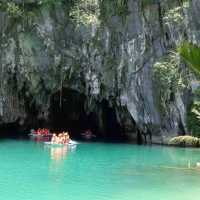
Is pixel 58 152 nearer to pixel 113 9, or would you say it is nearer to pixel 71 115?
pixel 113 9

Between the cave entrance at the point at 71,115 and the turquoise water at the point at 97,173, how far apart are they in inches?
331

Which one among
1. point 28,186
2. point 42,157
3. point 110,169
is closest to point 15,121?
point 42,157

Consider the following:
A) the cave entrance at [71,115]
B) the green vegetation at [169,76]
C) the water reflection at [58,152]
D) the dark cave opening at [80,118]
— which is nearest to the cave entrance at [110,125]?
the dark cave opening at [80,118]

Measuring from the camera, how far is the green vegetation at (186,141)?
96.6ft

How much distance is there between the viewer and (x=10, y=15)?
32.0m

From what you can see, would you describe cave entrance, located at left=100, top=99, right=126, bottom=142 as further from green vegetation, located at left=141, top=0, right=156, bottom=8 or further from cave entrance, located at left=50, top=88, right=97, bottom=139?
green vegetation, located at left=141, top=0, right=156, bottom=8

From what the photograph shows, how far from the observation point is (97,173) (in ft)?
62.1

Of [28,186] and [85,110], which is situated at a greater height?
[85,110]

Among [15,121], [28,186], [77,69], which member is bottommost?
[28,186]

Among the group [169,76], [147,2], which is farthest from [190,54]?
[147,2]

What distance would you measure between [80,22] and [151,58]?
441 centimetres

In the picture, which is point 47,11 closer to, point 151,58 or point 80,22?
point 80,22

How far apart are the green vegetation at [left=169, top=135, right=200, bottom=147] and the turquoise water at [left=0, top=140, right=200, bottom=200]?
148 cm

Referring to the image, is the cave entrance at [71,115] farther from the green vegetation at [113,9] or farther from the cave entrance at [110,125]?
the green vegetation at [113,9]
